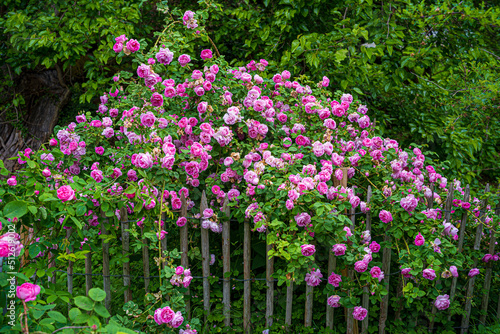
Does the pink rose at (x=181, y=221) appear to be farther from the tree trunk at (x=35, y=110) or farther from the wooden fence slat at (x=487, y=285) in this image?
the tree trunk at (x=35, y=110)

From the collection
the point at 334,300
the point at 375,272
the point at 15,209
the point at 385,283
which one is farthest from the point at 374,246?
the point at 15,209

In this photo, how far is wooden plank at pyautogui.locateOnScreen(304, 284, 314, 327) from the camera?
2.60m

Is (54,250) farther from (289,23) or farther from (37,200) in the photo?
(289,23)

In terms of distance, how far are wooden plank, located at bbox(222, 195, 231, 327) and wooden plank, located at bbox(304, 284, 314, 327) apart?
0.51 m

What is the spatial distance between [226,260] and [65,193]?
1.13 meters

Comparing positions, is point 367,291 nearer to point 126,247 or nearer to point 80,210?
point 126,247

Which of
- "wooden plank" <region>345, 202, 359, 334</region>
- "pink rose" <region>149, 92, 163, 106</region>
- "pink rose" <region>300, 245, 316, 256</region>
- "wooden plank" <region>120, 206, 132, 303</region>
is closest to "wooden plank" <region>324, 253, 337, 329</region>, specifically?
"wooden plank" <region>345, 202, 359, 334</region>

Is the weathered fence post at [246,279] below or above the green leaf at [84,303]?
below

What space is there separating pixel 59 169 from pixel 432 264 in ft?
8.48

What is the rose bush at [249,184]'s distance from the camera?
2.27 meters

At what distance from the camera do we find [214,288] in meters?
2.80

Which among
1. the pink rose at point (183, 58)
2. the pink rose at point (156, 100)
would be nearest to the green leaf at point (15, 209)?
the pink rose at point (156, 100)

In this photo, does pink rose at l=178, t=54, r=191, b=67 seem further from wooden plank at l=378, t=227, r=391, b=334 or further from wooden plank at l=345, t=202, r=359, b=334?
wooden plank at l=378, t=227, r=391, b=334

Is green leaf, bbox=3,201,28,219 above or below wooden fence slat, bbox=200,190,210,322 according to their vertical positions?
above
